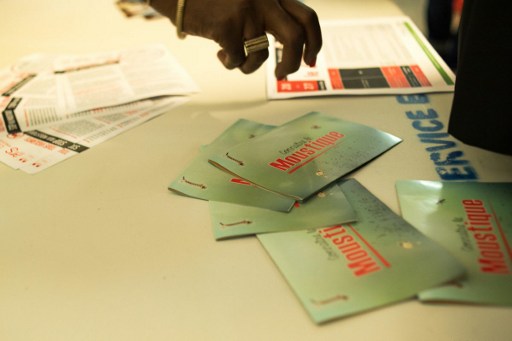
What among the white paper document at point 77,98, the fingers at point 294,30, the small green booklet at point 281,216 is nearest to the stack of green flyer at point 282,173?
the small green booklet at point 281,216

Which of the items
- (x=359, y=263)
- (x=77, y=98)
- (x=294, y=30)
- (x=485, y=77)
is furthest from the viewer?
(x=77, y=98)

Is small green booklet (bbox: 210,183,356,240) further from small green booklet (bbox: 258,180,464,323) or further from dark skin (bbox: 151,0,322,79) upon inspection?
dark skin (bbox: 151,0,322,79)

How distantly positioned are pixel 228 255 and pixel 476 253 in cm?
26

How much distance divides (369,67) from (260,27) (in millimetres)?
308

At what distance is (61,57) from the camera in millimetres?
1118

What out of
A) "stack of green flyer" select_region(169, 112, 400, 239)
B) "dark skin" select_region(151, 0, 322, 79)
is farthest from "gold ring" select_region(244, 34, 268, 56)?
"stack of green flyer" select_region(169, 112, 400, 239)

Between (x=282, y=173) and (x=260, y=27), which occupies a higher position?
(x=260, y=27)

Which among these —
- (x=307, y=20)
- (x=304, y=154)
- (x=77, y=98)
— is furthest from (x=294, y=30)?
(x=77, y=98)

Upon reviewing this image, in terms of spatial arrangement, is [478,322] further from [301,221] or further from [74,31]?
[74,31]

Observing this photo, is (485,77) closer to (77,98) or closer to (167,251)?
(167,251)

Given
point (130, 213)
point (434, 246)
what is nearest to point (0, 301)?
point (130, 213)

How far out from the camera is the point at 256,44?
78 centimetres

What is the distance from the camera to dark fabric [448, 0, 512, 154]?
575 millimetres

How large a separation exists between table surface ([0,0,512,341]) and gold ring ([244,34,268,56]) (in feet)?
0.39
